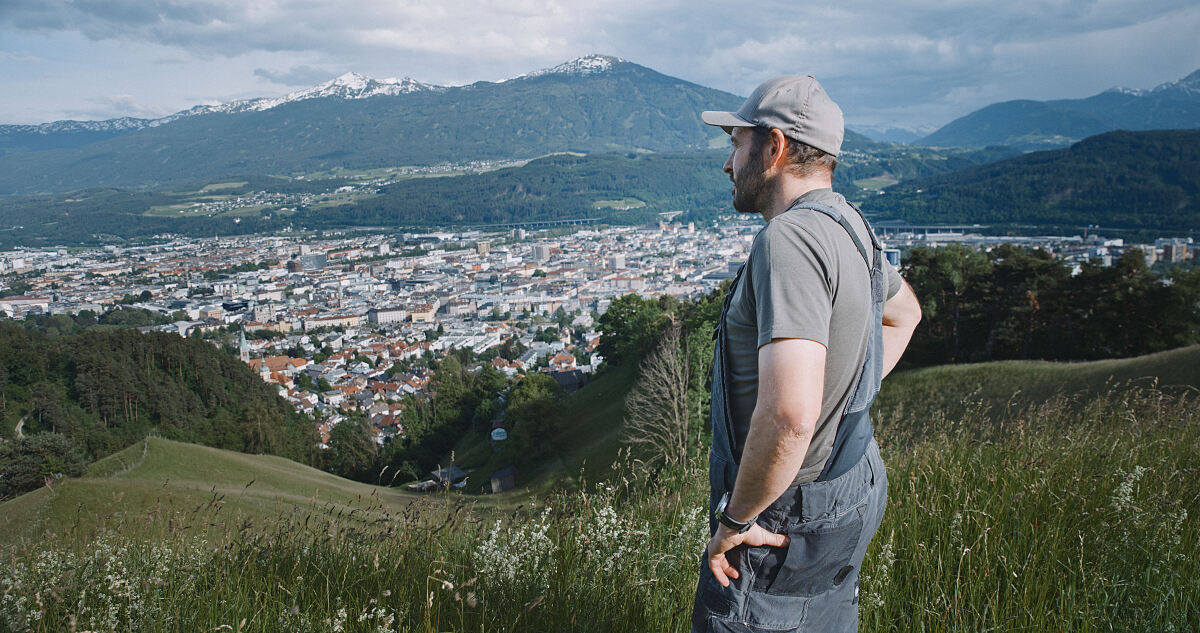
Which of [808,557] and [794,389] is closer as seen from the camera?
[794,389]

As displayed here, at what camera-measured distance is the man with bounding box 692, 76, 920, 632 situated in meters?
1.05

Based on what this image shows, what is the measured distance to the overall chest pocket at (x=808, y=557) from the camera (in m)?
1.20

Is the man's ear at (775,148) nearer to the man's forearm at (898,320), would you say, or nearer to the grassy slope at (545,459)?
the man's forearm at (898,320)

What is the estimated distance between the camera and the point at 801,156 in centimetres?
126

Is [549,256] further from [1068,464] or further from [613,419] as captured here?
[1068,464]

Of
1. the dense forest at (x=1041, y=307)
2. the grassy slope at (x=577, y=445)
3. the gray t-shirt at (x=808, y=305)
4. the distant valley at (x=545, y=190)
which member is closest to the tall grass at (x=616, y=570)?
the gray t-shirt at (x=808, y=305)

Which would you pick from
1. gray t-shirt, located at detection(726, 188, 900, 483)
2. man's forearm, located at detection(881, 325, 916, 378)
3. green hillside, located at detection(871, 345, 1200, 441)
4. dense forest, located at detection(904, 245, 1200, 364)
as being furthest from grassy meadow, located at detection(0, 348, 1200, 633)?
dense forest, located at detection(904, 245, 1200, 364)

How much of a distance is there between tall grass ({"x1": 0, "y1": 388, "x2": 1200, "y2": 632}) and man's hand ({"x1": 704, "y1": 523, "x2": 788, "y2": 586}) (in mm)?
343

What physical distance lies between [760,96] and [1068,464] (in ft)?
6.53

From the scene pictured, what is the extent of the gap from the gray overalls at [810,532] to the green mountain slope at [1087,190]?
6931 cm

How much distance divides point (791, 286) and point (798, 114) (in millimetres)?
366

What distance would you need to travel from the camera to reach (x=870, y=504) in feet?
4.17

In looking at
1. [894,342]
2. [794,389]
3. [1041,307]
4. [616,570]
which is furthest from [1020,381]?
[794,389]

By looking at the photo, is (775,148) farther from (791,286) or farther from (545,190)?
(545,190)
